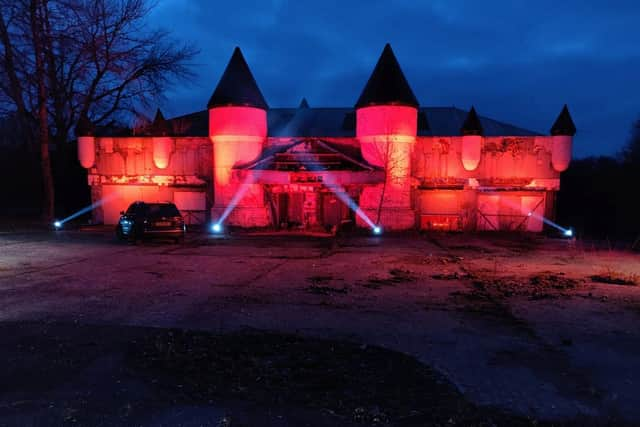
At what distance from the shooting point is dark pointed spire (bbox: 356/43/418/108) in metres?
22.2

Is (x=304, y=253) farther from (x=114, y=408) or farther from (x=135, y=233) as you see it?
(x=114, y=408)

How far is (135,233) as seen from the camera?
18.0 metres

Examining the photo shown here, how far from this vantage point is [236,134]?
23141 millimetres

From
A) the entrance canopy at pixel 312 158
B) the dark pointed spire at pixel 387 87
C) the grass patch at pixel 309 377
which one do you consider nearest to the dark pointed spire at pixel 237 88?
the entrance canopy at pixel 312 158

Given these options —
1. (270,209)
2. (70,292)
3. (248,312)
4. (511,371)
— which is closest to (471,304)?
(511,371)

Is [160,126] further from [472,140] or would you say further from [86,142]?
[472,140]

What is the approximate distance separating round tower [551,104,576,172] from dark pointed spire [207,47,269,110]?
594 inches

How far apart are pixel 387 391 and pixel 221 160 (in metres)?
19.9

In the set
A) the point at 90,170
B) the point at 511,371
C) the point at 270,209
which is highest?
the point at 90,170

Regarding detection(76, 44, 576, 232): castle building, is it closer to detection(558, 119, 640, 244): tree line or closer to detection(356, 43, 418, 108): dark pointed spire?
detection(356, 43, 418, 108): dark pointed spire

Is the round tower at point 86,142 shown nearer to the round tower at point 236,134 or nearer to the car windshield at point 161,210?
the round tower at point 236,134

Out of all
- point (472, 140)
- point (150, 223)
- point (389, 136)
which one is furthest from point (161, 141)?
point (472, 140)

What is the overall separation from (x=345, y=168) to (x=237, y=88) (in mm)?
7142

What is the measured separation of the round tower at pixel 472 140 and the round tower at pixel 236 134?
10549 millimetres
